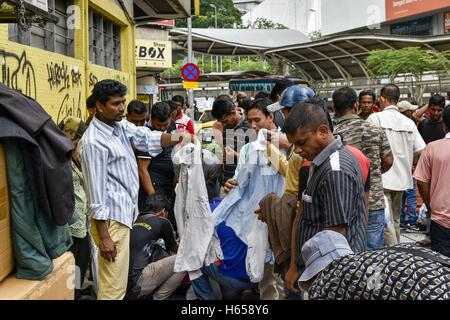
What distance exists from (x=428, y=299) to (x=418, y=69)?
2798 centimetres

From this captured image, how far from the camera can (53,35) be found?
790cm

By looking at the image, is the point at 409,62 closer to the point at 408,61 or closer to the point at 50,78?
the point at 408,61

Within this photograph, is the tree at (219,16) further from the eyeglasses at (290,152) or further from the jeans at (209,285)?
the eyeglasses at (290,152)

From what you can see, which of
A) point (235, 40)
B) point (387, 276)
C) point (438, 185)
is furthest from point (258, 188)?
point (235, 40)

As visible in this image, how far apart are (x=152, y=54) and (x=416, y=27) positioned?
2942 cm

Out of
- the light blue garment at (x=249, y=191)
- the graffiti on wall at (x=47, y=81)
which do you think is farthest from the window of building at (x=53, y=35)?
the light blue garment at (x=249, y=191)

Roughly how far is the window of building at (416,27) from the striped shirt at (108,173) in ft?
144

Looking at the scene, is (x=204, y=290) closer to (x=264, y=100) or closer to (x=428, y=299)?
(x=264, y=100)

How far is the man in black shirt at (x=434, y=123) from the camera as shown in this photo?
6.83 meters

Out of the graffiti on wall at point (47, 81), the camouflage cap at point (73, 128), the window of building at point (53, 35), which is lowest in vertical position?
the camouflage cap at point (73, 128)

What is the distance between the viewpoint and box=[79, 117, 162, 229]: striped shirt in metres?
3.58

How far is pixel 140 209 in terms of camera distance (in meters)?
5.18

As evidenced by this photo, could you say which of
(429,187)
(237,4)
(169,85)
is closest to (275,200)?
(429,187)

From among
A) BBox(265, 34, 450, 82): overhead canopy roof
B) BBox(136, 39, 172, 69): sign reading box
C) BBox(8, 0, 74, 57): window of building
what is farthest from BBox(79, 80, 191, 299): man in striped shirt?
BBox(265, 34, 450, 82): overhead canopy roof
